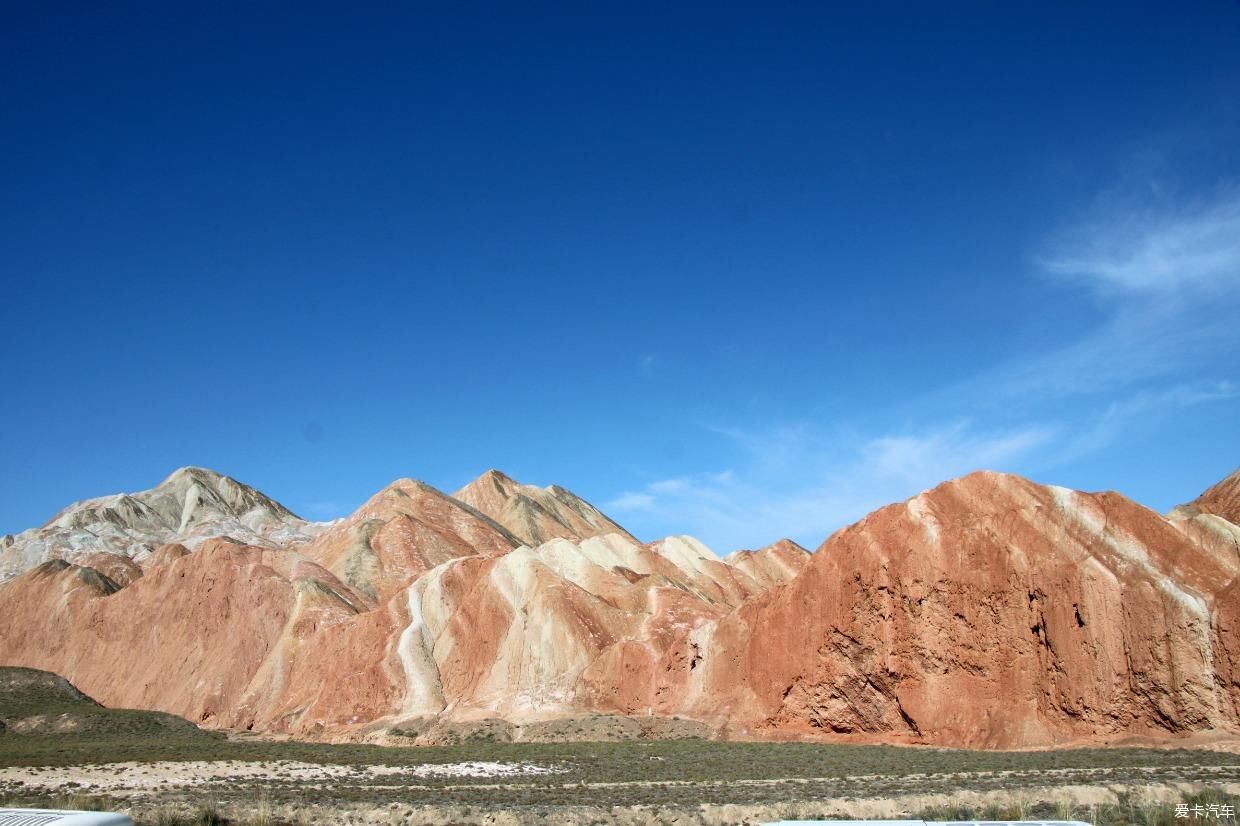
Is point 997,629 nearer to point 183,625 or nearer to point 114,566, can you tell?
point 183,625

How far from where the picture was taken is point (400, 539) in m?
87.9

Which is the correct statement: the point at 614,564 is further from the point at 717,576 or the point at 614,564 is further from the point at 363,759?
the point at 363,759

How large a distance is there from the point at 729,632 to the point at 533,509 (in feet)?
263

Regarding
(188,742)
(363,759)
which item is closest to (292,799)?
(363,759)

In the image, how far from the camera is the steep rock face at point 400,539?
82513 mm

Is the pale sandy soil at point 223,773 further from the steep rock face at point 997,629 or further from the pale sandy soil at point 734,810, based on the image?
the steep rock face at point 997,629

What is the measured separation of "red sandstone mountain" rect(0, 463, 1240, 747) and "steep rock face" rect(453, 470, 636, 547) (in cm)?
3490

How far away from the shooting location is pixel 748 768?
100 ft

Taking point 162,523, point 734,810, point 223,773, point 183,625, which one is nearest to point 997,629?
point 734,810

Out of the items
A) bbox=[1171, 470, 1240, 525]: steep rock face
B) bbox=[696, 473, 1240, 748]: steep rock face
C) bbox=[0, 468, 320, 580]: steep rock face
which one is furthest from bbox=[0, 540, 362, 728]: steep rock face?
bbox=[1171, 470, 1240, 525]: steep rock face

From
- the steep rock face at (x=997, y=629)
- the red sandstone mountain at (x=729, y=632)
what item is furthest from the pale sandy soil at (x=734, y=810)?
the red sandstone mountain at (x=729, y=632)

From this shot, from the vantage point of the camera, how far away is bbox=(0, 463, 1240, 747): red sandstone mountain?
120 feet

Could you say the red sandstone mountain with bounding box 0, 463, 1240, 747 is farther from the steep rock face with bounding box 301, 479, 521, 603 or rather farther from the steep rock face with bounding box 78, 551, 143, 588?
the steep rock face with bounding box 78, 551, 143, 588

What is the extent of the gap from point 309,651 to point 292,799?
141 feet
